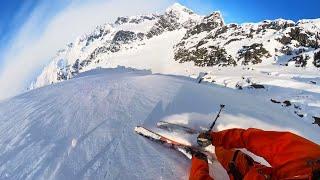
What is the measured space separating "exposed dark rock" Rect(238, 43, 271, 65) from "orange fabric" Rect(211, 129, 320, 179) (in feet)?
198

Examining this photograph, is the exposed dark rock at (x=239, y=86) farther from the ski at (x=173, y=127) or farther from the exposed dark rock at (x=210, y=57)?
the exposed dark rock at (x=210, y=57)

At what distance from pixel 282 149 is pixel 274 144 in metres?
0.16

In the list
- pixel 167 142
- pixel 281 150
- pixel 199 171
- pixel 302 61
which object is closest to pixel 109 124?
pixel 167 142

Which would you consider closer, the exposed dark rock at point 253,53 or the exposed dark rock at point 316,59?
the exposed dark rock at point 316,59

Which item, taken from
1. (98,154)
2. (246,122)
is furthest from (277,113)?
(98,154)

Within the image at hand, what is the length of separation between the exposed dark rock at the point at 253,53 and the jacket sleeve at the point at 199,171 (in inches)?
2368

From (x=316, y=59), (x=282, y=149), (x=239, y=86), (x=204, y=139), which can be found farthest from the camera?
(x=316, y=59)

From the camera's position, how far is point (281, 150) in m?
4.56

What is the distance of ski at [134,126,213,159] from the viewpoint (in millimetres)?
6535

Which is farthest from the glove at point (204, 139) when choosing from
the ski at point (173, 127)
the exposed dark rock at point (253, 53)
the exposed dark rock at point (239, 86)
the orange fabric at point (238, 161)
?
the exposed dark rock at point (253, 53)

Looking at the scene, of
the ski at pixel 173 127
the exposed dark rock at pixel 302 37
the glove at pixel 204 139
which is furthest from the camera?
the exposed dark rock at pixel 302 37

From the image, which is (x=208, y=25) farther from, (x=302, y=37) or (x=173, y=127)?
(x=173, y=127)

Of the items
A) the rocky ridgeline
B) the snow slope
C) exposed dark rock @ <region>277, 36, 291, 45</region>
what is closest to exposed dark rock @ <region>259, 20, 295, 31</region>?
the rocky ridgeline

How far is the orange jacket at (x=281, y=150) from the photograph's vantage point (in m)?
4.23
